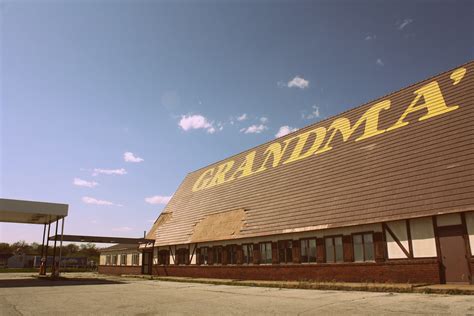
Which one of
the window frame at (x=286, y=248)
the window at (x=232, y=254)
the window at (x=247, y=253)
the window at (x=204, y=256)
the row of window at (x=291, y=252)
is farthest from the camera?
the window at (x=204, y=256)

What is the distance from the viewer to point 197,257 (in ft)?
106

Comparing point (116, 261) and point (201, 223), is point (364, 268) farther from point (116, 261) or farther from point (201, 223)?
point (116, 261)

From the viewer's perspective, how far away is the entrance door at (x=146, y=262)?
1608 inches

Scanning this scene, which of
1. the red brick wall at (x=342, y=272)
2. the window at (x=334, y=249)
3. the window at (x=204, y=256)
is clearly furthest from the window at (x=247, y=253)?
the window at (x=334, y=249)

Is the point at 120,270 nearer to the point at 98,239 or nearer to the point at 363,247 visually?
the point at 98,239

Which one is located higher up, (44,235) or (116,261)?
(44,235)

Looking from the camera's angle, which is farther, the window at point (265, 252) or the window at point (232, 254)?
the window at point (232, 254)

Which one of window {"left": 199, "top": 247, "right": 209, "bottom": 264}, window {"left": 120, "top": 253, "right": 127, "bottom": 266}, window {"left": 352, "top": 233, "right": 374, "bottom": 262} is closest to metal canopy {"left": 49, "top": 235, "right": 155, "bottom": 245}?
window {"left": 199, "top": 247, "right": 209, "bottom": 264}

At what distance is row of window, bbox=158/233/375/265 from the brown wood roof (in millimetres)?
986

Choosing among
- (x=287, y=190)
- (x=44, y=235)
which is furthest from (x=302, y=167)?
(x=44, y=235)

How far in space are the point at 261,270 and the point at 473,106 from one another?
624 inches

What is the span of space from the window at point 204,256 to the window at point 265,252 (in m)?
6.87

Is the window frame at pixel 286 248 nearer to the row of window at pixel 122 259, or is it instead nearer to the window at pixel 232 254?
the window at pixel 232 254

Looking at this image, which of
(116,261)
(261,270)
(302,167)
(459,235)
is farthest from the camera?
(116,261)
